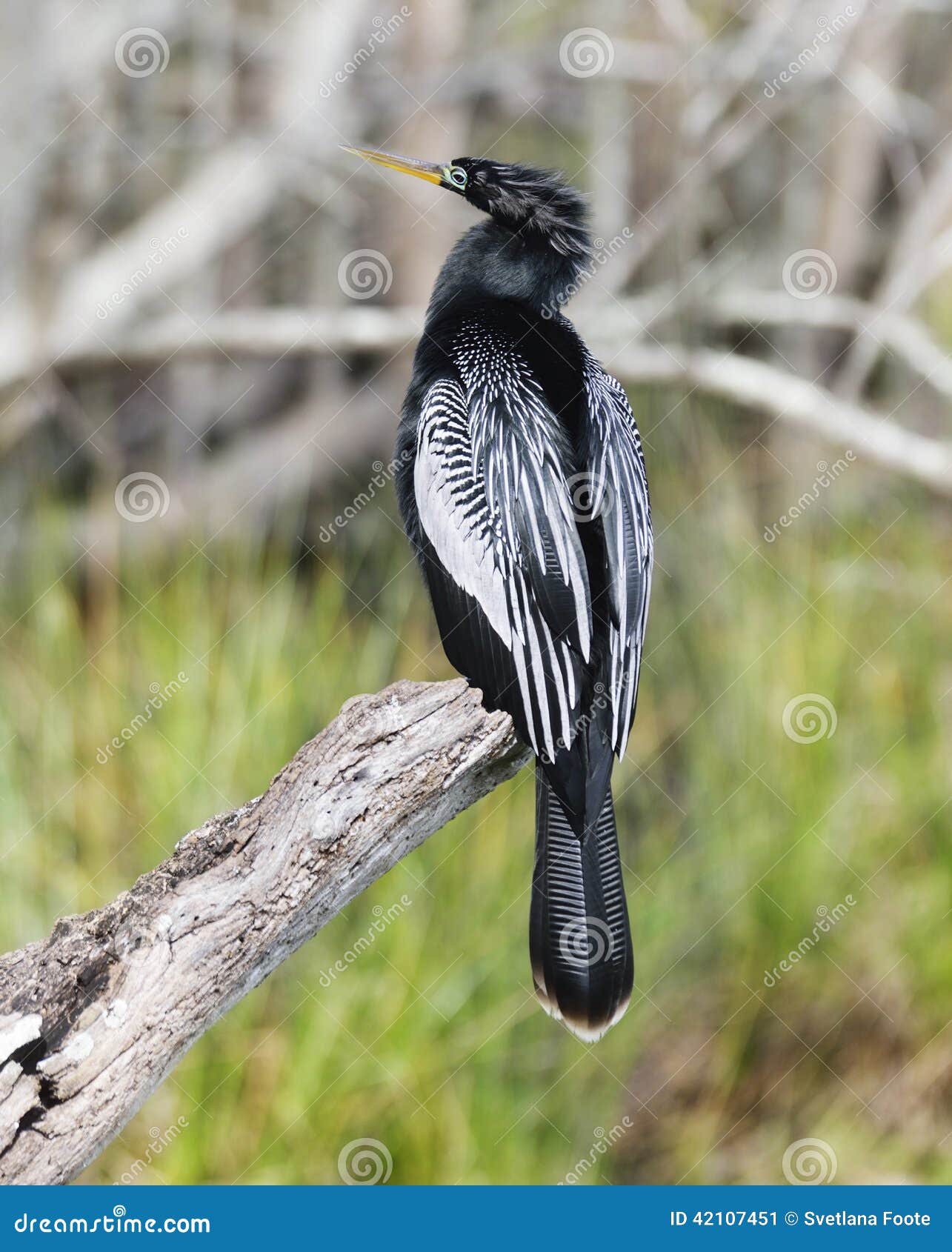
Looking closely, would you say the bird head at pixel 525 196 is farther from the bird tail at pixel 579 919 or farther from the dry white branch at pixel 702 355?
the dry white branch at pixel 702 355

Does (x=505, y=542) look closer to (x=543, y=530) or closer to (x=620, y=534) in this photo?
(x=543, y=530)

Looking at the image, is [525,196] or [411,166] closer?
[525,196]

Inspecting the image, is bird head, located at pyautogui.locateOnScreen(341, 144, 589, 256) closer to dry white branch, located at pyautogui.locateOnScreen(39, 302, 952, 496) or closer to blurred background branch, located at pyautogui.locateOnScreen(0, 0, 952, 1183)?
blurred background branch, located at pyautogui.locateOnScreen(0, 0, 952, 1183)

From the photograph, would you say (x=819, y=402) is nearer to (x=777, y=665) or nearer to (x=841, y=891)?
(x=777, y=665)

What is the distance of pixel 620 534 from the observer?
277cm

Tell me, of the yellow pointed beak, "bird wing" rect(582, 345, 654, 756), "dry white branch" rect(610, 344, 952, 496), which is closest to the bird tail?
"bird wing" rect(582, 345, 654, 756)

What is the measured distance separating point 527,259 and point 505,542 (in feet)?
2.84

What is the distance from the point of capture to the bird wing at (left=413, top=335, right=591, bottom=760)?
2.54m

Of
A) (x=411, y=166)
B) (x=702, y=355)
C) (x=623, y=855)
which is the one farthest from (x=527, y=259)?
(x=702, y=355)

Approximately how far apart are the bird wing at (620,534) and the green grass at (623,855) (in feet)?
4.80

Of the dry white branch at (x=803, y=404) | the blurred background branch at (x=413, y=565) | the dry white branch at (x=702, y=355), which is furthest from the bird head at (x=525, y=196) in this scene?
the dry white branch at (x=803, y=404)

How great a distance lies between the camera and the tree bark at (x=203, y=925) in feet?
7.02

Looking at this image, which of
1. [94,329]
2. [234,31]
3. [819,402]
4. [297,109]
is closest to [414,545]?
[819,402]

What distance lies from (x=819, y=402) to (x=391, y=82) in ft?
10.7
